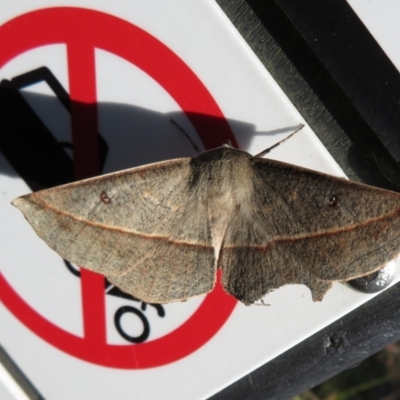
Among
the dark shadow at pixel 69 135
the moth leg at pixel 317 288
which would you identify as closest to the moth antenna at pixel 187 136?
the dark shadow at pixel 69 135

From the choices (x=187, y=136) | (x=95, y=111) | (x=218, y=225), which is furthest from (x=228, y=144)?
(x=95, y=111)

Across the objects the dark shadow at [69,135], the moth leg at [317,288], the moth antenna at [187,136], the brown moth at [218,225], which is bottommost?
the moth leg at [317,288]

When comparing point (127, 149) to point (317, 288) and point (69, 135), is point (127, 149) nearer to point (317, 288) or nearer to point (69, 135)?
point (69, 135)

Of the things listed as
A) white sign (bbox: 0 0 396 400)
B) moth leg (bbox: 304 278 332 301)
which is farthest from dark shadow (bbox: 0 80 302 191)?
A: moth leg (bbox: 304 278 332 301)

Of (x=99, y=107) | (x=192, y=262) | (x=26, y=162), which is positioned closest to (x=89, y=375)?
(x=192, y=262)

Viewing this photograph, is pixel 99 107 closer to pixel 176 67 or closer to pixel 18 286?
pixel 176 67

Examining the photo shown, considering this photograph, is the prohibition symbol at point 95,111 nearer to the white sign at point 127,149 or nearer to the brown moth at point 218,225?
the white sign at point 127,149

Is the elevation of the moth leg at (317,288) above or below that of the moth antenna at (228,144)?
below
